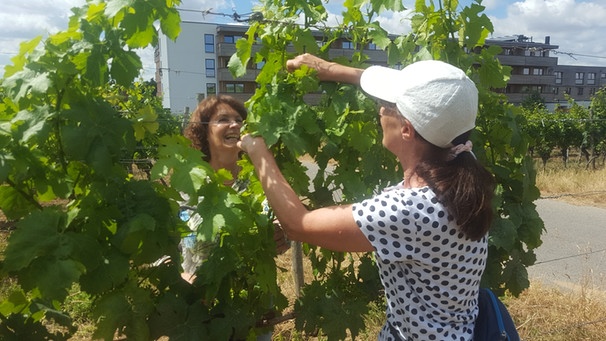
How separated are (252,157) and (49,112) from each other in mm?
647

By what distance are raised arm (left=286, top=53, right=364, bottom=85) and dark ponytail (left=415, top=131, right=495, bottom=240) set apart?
1.78 feet

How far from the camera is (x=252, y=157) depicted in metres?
1.86

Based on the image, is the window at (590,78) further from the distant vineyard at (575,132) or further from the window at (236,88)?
the distant vineyard at (575,132)

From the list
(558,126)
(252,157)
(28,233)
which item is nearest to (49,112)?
(28,233)

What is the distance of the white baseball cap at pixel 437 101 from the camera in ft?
4.88

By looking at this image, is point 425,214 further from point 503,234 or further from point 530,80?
point 530,80

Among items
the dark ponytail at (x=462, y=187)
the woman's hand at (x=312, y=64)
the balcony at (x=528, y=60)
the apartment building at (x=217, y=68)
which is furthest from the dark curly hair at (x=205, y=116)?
the balcony at (x=528, y=60)

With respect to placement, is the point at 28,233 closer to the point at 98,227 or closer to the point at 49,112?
the point at 98,227

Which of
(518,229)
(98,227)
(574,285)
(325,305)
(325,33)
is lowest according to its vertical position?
(574,285)

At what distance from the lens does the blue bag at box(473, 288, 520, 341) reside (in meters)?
1.64

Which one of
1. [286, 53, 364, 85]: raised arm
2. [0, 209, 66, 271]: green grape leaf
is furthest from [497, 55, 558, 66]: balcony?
[0, 209, 66, 271]: green grape leaf

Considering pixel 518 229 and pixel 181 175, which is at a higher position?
pixel 181 175

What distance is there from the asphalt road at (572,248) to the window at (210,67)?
42.5 meters

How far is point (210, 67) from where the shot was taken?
5144cm
